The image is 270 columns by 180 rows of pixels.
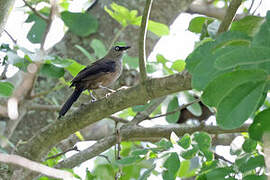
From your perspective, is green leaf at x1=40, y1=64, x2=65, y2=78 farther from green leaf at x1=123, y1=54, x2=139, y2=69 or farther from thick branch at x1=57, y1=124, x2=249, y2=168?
green leaf at x1=123, y1=54, x2=139, y2=69

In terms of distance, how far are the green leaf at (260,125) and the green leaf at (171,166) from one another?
22.4 inches

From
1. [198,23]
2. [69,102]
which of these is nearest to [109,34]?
[69,102]

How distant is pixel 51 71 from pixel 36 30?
1259 mm

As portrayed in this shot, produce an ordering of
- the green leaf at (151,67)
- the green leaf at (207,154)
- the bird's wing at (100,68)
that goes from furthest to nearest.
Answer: the bird's wing at (100,68), the green leaf at (151,67), the green leaf at (207,154)

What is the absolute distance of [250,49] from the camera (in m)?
1.53

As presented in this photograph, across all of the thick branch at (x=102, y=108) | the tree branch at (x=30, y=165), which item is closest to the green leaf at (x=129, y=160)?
the thick branch at (x=102, y=108)

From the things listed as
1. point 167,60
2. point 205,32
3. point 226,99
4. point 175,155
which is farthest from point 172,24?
point 226,99

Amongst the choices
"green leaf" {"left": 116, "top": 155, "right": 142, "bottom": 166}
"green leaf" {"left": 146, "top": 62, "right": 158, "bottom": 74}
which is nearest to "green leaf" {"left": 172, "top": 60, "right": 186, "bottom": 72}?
"green leaf" {"left": 146, "top": 62, "right": 158, "bottom": 74}

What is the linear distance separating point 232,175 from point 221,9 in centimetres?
484

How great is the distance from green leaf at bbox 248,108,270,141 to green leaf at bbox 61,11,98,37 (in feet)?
10.4

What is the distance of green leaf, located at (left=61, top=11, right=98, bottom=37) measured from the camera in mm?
4676

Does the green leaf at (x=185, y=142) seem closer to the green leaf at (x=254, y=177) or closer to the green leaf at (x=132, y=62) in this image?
the green leaf at (x=254, y=177)

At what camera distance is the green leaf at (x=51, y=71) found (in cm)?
357

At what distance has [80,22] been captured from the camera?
5.01m
